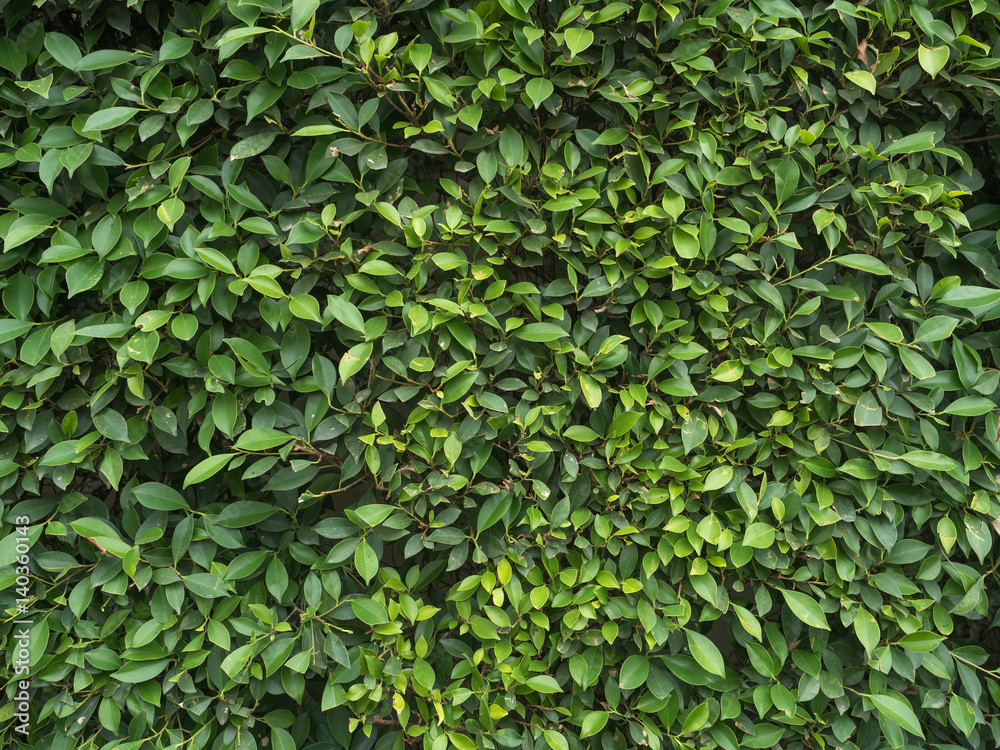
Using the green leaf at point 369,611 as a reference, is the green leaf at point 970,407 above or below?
above

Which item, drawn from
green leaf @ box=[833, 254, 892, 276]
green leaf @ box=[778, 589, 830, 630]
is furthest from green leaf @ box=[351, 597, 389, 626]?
green leaf @ box=[833, 254, 892, 276]

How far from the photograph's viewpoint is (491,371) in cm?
150

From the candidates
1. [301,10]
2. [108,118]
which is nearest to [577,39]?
[301,10]

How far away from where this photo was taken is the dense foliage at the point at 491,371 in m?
1.41

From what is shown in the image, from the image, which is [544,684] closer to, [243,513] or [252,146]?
[243,513]

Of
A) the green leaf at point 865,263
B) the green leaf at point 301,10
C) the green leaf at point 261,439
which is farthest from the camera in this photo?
the green leaf at point 865,263

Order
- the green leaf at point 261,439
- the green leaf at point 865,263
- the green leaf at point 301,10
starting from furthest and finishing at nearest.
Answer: the green leaf at point 865,263 < the green leaf at point 261,439 < the green leaf at point 301,10

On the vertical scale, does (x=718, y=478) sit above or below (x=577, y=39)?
below

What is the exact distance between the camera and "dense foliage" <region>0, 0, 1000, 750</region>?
1.41 m

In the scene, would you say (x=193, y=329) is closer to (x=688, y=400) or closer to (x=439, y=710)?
(x=439, y=710)

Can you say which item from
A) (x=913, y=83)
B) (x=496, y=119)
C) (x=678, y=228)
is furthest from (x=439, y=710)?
(x=913, y=83)

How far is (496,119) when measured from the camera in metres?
1.50

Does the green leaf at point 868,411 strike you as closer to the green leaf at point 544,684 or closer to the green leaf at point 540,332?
the green leaf at point 540,332

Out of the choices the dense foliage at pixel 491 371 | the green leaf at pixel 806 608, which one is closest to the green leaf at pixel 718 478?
the dense foliage at pixel 491 371
